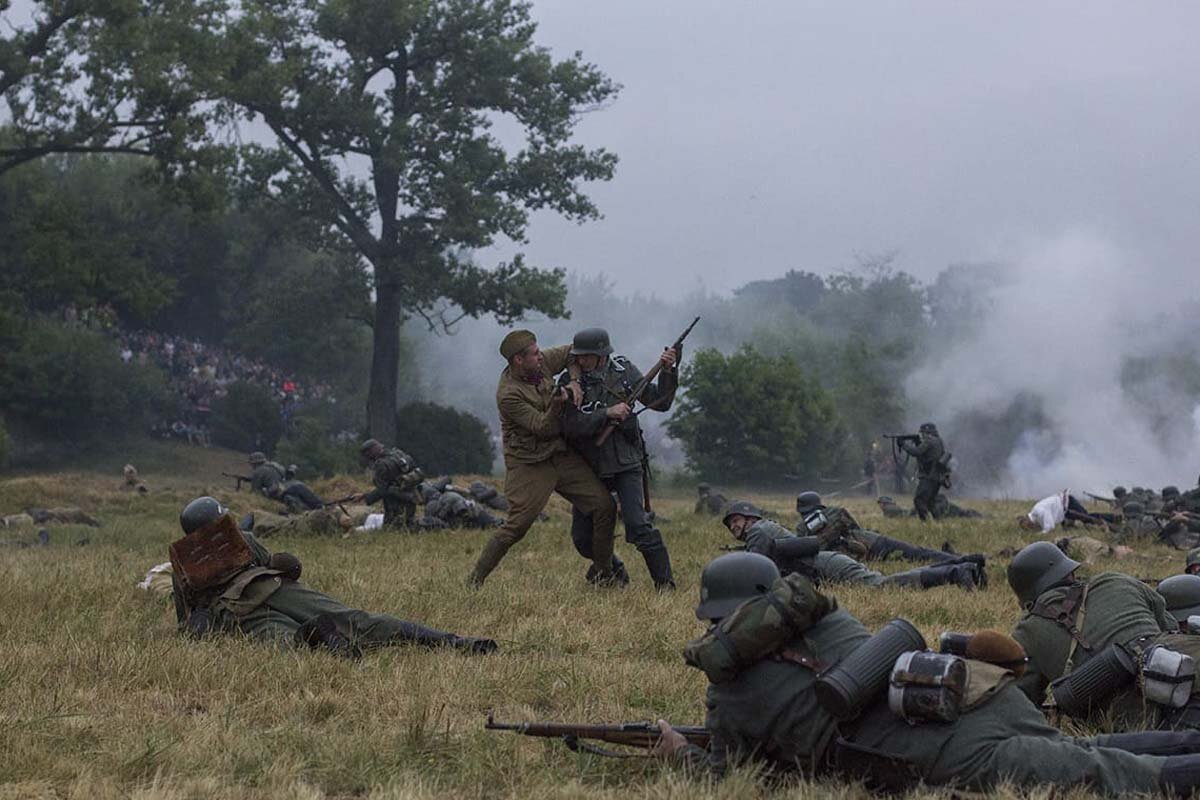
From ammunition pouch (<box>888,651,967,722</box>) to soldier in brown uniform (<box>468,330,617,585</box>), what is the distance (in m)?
6.60

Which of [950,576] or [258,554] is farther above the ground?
[950,576]

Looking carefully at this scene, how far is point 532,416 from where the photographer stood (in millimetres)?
11734

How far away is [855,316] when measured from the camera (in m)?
87.3

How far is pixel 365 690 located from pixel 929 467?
16984 mm

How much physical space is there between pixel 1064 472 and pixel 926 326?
2351cm

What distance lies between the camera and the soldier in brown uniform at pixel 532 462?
1179 cm

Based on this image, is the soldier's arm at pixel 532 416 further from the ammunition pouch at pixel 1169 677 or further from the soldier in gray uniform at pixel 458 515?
the soldier in gray uniform at pixel 458 515

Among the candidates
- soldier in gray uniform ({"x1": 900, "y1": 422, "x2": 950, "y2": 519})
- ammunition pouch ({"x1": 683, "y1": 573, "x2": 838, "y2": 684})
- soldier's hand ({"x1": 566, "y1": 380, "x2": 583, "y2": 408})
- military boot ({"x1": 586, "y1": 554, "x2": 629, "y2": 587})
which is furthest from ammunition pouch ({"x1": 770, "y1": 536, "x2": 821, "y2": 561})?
soldier in gray uniform ({"x1": 900, "y1": 422, "x2": 950, "y2": 519})

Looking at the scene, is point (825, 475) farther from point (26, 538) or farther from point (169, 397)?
point (26, 538)

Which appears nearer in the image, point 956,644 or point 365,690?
point 956,644

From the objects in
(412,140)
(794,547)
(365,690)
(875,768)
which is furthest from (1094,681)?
(412,140)

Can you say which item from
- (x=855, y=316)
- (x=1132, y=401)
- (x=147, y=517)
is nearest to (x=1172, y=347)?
(x=1132, y=401)

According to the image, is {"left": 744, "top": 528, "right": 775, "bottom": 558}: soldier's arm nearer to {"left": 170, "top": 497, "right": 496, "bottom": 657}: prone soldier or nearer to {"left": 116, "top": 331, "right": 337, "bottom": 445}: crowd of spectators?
{"left": 170, "top": 497, "right": 496, "bottom": 657}: prone soldier

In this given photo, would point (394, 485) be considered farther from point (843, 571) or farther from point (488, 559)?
point (843, 571)
